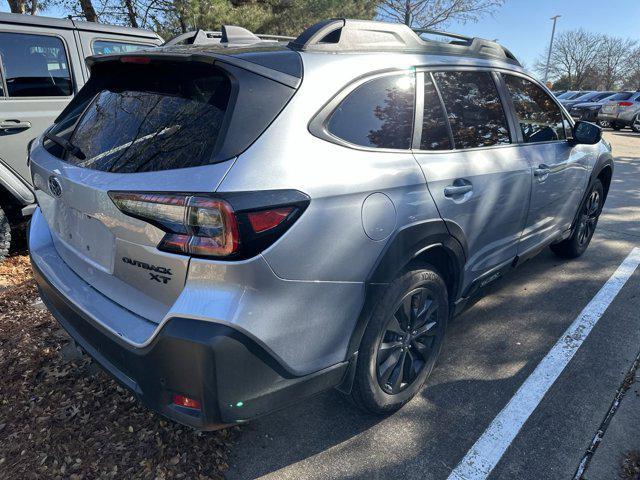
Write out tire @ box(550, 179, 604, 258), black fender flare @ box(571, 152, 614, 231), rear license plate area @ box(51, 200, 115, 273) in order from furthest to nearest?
tire @ box(550, 179, 604, 258) → black fender flare @ box(571, 152, 614, 231) → rear license plate area @ box(51, 200, 115, 273)

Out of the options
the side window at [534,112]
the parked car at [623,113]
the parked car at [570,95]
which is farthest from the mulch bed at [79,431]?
the parked car at [570,95]

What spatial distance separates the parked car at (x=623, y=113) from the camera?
20391 millimetres

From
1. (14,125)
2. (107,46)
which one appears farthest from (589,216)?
(14,125)

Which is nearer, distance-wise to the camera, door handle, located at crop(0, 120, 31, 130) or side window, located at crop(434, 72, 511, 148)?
side window, located at crop(434, 72, 511, 148)

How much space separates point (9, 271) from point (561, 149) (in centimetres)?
480

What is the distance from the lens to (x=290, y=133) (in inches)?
68.5

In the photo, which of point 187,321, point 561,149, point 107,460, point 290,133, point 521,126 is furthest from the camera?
point 561,149

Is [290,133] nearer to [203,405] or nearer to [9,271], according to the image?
[203,405]

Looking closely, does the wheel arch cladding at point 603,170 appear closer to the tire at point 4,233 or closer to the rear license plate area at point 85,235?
the rear license plate area at point 85,235

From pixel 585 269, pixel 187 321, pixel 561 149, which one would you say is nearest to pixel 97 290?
pixel 187 321

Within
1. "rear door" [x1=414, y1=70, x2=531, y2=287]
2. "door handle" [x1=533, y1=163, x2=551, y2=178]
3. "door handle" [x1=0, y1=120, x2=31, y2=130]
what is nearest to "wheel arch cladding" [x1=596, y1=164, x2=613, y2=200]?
"door handle" [x1=533, y1=163, x2=551, y2=178]

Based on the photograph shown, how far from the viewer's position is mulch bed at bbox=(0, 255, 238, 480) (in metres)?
2.11

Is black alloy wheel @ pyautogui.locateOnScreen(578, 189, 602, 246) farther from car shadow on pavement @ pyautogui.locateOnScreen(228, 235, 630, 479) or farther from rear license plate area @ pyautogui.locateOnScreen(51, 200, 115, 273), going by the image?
rear license plate area @ pyautogui.locateOnScreen(51, 200, 115, 273)

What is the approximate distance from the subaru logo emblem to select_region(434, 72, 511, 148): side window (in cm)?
195
